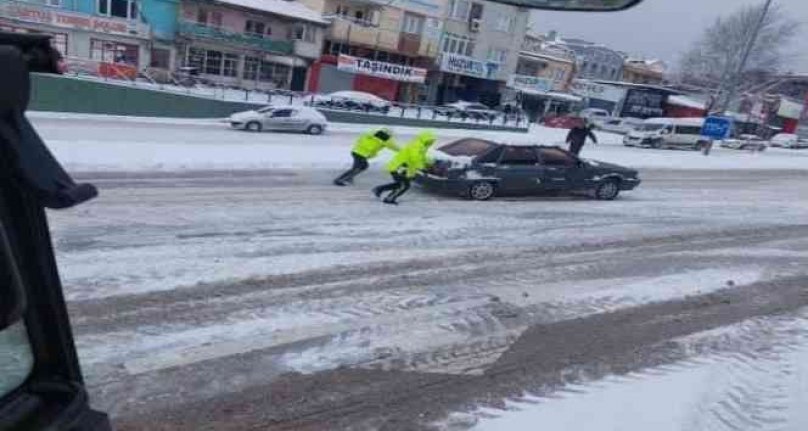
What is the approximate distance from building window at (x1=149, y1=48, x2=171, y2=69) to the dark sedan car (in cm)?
2890

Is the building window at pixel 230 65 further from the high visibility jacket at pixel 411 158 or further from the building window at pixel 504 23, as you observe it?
the high visibility jacket at pixel 411 158

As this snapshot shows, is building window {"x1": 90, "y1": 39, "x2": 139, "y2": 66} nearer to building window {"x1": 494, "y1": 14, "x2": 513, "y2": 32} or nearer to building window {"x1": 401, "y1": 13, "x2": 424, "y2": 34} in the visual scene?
building window {"x1": 401, "y1": 13, "x2": 424, "y2": 34}

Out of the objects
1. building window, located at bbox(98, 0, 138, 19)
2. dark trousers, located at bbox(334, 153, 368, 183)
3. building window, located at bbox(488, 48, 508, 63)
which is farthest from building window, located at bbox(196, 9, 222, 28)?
dark trousers, located at bbox(334, 153, 368, 183)

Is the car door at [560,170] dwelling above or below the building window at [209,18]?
below

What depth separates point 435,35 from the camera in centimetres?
4816

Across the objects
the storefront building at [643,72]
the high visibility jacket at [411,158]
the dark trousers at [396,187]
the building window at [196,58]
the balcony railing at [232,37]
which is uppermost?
the storefront building at [643,72]

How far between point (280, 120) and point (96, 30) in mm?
15581

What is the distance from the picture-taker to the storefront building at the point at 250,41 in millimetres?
38750

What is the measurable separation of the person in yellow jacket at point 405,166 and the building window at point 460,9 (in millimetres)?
38922

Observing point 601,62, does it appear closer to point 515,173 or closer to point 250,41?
Answer: point 250,41

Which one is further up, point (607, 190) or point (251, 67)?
point (607, 190)

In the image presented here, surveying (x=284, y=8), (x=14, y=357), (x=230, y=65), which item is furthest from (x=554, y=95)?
(x=14, y=357)

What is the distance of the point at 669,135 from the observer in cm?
3622

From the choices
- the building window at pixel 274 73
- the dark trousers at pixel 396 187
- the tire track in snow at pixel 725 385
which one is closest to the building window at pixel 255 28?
the building window at pixel 274 73
